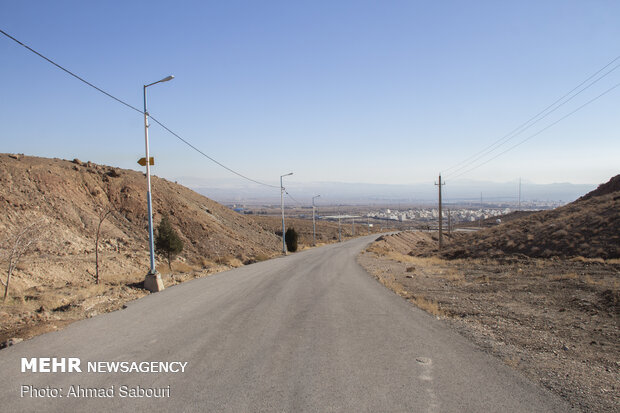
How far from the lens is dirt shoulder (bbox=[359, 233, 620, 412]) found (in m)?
5.86

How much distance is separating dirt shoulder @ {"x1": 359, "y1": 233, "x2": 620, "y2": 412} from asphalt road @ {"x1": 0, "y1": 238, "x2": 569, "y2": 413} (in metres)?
0.64

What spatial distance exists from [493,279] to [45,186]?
31.7m

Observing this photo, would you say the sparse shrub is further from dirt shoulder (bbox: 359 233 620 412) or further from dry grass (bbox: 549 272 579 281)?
dry grass (bbox: 549 272 579 281)

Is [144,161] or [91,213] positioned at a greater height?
[144,161]

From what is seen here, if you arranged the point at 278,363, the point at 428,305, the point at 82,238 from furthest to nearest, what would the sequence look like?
the point at 82,238
the point at 428,305
the point at 278,363

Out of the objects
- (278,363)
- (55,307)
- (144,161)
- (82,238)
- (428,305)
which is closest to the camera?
(278,363)

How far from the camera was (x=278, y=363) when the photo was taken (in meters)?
6.36

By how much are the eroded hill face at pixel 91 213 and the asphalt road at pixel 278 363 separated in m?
11.5

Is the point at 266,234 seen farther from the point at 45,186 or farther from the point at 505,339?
the point at 505,339

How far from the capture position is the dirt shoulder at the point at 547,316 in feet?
19.2

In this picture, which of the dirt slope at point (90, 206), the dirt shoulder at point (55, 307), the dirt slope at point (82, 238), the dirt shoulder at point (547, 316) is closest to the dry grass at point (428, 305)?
the dirt shoulder at point (547, 316)

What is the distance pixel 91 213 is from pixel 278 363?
97.5 ft

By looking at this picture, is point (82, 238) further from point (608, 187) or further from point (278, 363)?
point (608, 187)

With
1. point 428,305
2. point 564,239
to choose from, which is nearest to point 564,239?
point 564,239
